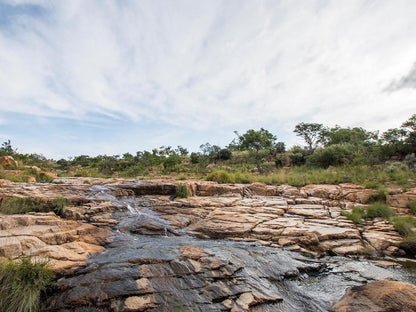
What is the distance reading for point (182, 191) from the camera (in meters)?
8.52

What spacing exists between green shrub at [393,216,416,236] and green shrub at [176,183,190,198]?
21.2 ft

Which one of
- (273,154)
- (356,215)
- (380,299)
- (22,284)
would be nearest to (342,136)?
(273,154)

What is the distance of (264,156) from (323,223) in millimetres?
19281

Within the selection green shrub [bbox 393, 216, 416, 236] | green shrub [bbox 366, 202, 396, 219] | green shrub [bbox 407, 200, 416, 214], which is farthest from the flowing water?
green shrub [bbox 407, 200, 416, 214]

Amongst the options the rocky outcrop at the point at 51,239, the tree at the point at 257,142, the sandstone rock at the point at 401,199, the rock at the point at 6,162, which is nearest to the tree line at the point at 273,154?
the tree at the point at 257,142

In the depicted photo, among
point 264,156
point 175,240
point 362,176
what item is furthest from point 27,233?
point 264,156

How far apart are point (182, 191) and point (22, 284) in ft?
19.9

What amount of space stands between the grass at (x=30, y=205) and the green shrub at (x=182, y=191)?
388cm

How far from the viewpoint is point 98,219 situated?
212 inches

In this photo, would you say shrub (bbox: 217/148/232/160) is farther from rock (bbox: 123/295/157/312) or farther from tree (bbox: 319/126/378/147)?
rock (bbox: 123/295/157/312)

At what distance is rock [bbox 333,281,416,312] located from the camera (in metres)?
2.44

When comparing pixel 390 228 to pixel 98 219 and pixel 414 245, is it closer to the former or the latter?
pixel 414 245

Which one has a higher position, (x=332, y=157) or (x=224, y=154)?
(x=224, y=154)

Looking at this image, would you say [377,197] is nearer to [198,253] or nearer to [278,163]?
[198,253]
